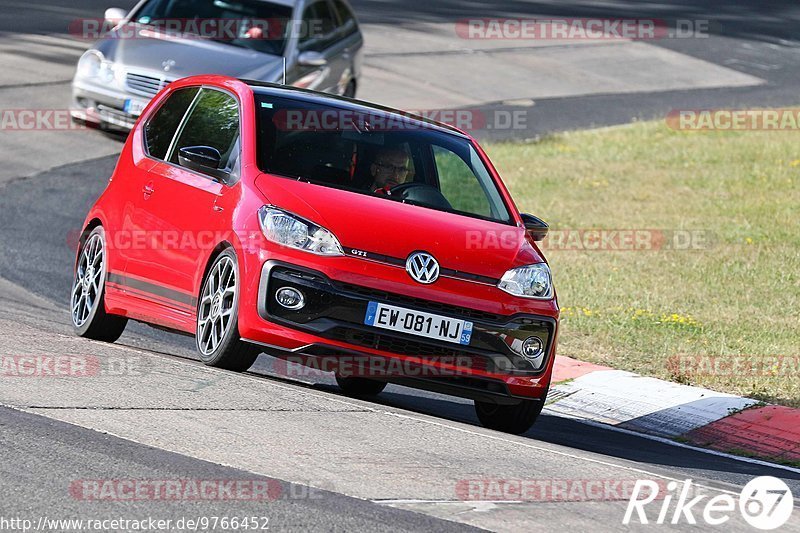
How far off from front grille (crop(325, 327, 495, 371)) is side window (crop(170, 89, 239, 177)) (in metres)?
1.55

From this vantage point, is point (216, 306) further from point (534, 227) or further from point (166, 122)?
point (534, 227)

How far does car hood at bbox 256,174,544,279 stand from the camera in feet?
26.1

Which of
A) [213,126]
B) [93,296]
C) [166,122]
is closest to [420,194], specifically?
[213,126]

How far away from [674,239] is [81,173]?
6583mm

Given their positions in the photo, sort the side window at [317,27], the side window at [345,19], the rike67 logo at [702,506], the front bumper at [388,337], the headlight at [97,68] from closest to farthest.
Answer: the rike67 logo at [702,506] → the front bumper at [388,337] → the headlight at [97,68] → the side window at [317,27] → the side window at [345,19]

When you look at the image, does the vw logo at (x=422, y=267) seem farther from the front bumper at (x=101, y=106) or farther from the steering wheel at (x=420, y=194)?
the front bumper at (x=101, y=106)

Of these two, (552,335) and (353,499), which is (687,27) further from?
(353,499)

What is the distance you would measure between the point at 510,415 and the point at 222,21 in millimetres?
10338

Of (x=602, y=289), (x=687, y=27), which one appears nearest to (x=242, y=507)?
(x=602, y=289)

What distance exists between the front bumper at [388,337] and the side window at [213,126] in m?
1.31

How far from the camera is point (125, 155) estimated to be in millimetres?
9797

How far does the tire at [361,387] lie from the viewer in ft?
32.5

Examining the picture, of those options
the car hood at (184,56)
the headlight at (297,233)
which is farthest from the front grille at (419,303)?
the car hood at (184,56)

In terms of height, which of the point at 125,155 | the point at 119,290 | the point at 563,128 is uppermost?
the point at 125,155
